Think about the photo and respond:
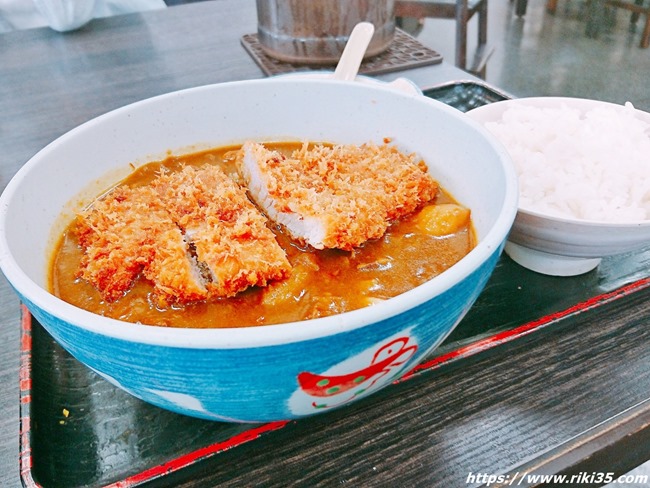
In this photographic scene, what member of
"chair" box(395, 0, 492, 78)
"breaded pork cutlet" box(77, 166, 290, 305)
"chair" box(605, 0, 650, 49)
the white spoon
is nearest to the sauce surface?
"breaded pork cutlet" box(77, 166, 290, 305)

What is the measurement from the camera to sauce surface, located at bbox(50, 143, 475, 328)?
2.97 ft

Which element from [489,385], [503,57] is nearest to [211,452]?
[489,385]

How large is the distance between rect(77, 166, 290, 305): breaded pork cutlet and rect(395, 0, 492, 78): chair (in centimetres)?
220

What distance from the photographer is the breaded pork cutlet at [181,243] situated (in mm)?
925

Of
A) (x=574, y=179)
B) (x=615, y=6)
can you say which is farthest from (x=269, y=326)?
(x=615, y=6)

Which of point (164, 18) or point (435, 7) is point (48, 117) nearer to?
point (164, 18)

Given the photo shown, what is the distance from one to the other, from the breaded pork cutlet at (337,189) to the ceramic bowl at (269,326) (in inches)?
3.2

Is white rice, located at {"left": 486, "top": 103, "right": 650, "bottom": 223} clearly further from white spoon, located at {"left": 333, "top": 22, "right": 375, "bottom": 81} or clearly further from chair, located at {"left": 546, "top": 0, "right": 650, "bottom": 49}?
chair, located at {"left": 546, "top": 0, "right": 650, "bottom": 49}

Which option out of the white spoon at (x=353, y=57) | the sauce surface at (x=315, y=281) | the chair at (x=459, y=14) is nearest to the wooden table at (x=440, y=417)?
the sauce surface at (x=315, y=281)

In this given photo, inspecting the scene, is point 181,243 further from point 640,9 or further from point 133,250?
point 640,9

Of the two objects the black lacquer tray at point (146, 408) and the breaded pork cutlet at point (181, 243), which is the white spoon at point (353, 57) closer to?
the breaded pork cutlet at point (181, 243)

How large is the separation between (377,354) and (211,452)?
32 centimetres

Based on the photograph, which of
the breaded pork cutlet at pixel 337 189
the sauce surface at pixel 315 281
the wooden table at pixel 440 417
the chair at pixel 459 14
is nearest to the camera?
the wooden table at pixel 440 417

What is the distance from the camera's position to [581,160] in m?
1.23
